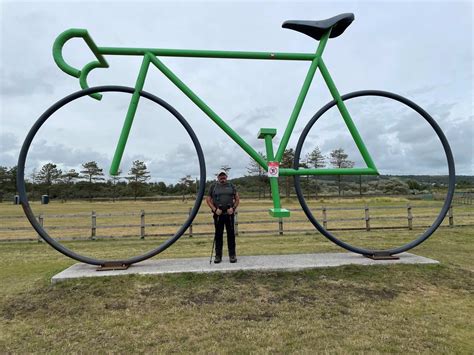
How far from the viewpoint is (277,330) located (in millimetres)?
3328

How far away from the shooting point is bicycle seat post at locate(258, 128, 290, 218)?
5.29 metres

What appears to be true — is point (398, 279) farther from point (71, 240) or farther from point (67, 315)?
point (71, 240)

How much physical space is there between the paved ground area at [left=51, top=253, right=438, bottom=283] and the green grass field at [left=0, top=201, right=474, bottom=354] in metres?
0.15

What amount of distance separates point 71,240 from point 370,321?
9744mm

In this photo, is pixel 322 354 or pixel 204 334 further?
pixel 204 334

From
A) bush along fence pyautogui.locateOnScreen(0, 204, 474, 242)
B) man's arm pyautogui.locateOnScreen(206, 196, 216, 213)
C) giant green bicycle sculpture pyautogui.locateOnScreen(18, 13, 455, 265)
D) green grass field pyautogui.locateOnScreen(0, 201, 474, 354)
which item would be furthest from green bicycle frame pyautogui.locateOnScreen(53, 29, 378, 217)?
bush along fence pyautogui.locateOnScreen(0, 204, 474, 242)

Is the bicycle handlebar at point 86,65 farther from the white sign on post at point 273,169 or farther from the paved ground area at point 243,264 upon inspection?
the white sign on post at point 273,169

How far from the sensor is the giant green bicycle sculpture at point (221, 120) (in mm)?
5000

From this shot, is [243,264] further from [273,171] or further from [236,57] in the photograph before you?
[236,57]

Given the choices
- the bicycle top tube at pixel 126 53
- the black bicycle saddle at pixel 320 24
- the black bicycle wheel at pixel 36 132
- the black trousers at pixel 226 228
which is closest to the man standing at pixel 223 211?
the black trousers at pixel 226 228

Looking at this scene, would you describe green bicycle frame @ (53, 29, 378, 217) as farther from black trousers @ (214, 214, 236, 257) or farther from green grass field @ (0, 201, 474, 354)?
green grass field @ (0, 201, 474, 354)

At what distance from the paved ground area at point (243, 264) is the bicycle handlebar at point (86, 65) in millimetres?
2533

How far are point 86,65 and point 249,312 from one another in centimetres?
412

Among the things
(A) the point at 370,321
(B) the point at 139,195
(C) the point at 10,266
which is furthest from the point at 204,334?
(B) the point at 139,195
